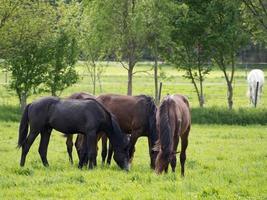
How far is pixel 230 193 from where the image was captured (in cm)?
935

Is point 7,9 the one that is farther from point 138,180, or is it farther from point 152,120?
point 138,180

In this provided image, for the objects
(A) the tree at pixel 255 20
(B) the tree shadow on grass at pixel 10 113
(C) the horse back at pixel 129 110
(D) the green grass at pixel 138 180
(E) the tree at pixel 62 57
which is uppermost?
(A) the tree at pixel 255 20

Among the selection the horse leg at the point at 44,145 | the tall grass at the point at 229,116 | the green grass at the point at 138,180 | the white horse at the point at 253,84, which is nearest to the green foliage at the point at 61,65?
the tall grass at the point at 229,116

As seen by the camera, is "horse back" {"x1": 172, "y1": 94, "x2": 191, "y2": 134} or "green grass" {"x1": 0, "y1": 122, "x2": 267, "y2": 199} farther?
"horse back" {"x1": 172, "y1": 94, "x2": 191, "y2": 134}

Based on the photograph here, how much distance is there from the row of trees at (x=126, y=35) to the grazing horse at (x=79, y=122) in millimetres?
13795

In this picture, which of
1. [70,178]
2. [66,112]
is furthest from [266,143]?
[70,178]

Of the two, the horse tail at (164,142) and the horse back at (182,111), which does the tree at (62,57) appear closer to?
the horse back at (182,111)

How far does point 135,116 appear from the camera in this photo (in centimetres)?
1412

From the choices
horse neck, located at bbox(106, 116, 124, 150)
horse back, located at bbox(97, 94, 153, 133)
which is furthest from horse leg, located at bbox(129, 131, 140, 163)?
horse neck, located at bbox(106, 116, 124, 150)

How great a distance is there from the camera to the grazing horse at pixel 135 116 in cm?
1376

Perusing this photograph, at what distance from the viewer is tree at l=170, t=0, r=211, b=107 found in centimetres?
2823

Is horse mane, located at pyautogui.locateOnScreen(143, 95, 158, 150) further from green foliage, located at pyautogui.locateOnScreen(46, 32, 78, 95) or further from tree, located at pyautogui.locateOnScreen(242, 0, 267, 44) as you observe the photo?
green foliage, located at pyautogui.locateOnScreen(46, 32, 78, 95)

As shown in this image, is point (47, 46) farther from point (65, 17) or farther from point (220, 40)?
point (220, 40)

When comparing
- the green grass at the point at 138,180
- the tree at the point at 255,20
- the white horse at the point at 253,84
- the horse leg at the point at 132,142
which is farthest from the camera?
the white horse at the point at 253,84
